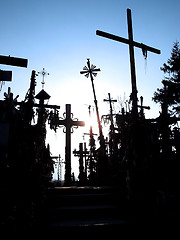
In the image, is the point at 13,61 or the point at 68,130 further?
the point at 68,130

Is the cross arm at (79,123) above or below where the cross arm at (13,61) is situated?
below

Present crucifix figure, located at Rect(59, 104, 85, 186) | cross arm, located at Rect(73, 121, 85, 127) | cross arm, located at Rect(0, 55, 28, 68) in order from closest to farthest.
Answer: cross arm, located at Rect(0, 55, 28, 68) < crucifix figure, located at Rect(59, 104, 85, 186) < cross arm, located at Rect(73, 121, 85, 127)

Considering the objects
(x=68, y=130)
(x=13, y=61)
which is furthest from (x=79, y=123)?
(x=13, y=61)

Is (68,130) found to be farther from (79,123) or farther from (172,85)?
(172,85)

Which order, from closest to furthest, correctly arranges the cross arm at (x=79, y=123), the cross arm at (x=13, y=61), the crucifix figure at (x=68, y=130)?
the cross arm at (x=13, y=61) < the crucifix figure at (x=68, y=130) < the cross arm at (x=79, y=123)

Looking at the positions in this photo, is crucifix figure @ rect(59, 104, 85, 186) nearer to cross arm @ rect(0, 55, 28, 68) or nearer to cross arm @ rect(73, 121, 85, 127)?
cross arm @ rect(73, 121, 85, 127)

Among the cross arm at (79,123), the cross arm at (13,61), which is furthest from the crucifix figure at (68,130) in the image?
the cross arm at (13,61)

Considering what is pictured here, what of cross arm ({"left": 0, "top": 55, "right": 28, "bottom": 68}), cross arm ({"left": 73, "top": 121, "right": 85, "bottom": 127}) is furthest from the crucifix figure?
cross arm ({"left": 0, "top": 55, "right": 28, "bottom": 68})

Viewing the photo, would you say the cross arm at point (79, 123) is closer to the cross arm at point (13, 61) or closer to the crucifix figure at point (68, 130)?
the crucifix figure at point (68, 130)

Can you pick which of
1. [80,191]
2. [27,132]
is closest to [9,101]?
[27,132]

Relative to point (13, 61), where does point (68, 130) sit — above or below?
below

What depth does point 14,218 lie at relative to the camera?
Result: 3250 mm

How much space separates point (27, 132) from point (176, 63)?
19.0 meters

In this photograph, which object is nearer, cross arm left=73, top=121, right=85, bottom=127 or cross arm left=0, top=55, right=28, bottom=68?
cross arm left=0, top=55, right=28, bottom=68
